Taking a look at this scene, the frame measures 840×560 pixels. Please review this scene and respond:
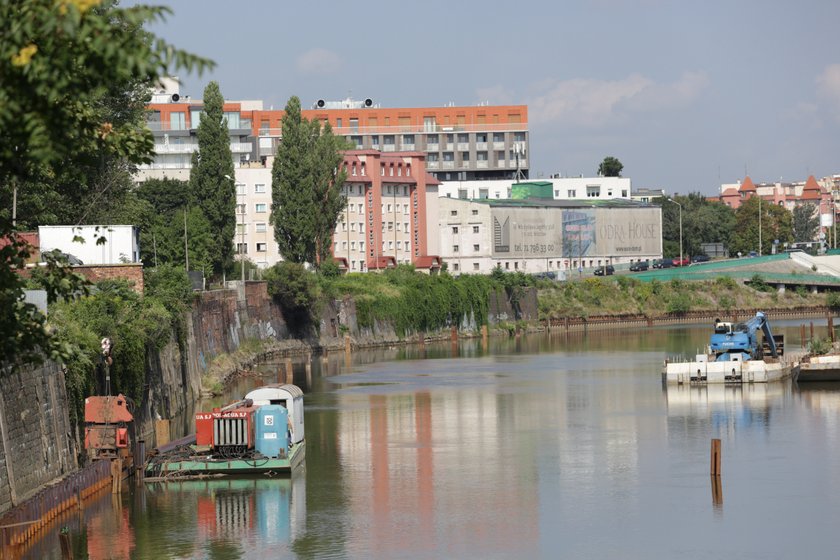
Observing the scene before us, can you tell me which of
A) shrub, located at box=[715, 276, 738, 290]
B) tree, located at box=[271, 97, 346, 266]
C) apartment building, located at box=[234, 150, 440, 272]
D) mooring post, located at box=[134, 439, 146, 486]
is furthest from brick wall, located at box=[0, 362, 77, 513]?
shrub, located at box=[715, 276, 738, 290]

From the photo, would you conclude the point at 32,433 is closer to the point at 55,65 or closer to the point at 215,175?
the point at 55,65

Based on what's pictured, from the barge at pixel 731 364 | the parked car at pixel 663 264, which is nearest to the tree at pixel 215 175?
the barge at pixel 731 364

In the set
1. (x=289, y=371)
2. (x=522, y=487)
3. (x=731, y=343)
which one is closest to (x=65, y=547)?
(x=522, y=487)

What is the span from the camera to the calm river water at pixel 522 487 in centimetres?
3681

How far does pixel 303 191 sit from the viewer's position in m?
107

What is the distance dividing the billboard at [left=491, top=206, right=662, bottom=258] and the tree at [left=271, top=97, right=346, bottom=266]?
51.4 meters

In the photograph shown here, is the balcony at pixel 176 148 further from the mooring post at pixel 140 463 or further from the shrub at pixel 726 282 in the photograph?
the mooring post at pixel 140 463

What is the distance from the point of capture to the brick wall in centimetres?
3459

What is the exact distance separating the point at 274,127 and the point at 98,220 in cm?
10600

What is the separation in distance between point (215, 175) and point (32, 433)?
62167mm

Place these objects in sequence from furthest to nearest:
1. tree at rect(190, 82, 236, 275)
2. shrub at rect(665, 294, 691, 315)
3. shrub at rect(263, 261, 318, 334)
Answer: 1. shrub at rect(665, 294, 691, 315)
2. shrub at rect(263, 261, 318, 334)
3. tree at rect(190, 82, 236, 275)

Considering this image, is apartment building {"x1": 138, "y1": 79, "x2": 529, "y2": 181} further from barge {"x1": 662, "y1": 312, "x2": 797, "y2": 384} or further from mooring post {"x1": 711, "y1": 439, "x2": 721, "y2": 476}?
mooring post {"x1": 711, "y1": 439, "x2": 721, "y2": 476}

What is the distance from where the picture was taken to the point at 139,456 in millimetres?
44750

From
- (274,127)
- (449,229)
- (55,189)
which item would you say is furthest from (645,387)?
(274,127)
